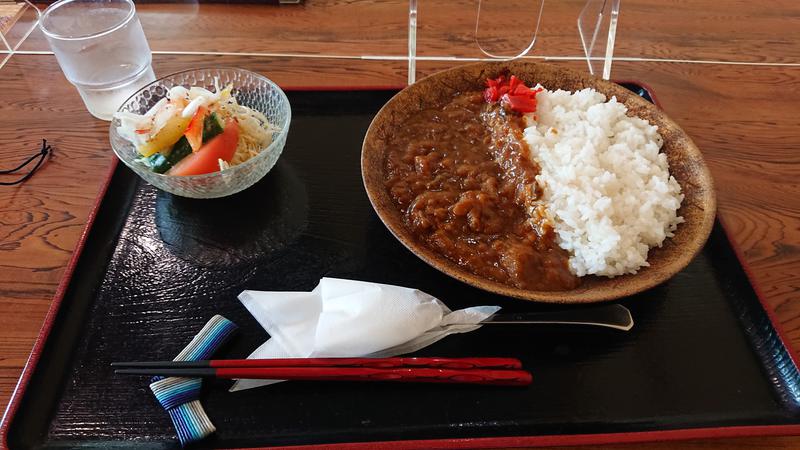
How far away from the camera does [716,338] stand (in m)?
1.59

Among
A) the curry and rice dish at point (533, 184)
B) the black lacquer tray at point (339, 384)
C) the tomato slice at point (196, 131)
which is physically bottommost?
the black lacquer tray at point (339, 384)

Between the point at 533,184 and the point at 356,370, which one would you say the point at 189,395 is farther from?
the point at 533,184

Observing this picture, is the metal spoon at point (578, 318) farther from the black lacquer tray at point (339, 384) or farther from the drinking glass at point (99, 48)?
the drinking glass at point (99, 48)

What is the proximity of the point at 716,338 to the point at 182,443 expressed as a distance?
1.49 m

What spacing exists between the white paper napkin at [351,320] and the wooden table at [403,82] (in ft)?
2.20

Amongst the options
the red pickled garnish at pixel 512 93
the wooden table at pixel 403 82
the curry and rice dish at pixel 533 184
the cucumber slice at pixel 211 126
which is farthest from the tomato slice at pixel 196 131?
the red pickled garnish at pixel 512 93

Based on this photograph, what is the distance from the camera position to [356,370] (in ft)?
4.60

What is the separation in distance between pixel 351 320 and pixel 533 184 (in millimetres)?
794

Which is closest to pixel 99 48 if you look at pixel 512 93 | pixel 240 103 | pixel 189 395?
pixel 240 103

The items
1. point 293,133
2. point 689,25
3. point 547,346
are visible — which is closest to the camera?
point 547,346

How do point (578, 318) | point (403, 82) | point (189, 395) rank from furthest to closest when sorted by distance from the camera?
point (403, 82) < point (578, 318) < point (189, 395)

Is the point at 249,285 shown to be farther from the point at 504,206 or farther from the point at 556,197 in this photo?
the point at 556,197

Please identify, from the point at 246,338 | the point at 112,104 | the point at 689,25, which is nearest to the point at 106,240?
the point at 246,338

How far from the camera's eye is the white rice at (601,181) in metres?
1.65
